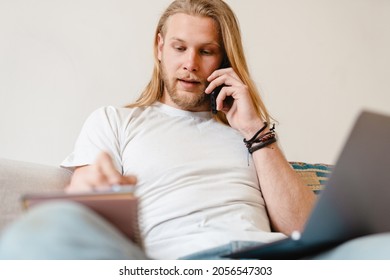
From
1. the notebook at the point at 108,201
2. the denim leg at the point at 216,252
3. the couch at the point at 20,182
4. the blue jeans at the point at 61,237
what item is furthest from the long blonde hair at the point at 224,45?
the blue jeans at the point at 61,237

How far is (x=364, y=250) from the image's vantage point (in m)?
0.72

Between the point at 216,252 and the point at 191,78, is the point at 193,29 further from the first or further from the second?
the point at 216,252

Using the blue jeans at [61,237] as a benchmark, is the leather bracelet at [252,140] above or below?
below

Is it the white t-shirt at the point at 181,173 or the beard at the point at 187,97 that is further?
the beard at the point at 187,97

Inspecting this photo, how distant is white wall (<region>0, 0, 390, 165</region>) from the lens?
1.61 metres

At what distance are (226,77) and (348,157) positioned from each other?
2.36 ft

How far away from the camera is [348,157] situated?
687 mm

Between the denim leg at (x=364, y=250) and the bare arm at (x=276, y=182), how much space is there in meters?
0.40

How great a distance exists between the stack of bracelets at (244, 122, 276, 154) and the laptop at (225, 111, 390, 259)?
454 mm

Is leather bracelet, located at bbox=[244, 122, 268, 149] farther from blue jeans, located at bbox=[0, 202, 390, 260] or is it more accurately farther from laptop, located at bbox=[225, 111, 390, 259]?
blue jeans, located at bbox=[0, 202, 390, 260]

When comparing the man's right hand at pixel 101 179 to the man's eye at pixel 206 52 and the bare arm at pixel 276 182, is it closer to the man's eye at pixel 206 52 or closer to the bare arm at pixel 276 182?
the bare arm at pixel 276 182

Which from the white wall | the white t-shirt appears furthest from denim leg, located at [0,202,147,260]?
the white wall

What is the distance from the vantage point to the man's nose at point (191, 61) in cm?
135
